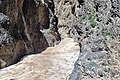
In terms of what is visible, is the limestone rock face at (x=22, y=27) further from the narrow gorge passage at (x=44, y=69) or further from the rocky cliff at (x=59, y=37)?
the narrow gorge passage at (x=44, y=69)

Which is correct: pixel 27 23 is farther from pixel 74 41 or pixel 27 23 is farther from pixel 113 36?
pixel 113 36

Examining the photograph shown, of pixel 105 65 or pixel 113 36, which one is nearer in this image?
pixel 105 65

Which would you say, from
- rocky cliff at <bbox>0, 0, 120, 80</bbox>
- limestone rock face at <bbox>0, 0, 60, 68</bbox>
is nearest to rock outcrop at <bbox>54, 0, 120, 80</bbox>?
rocky cliff at <bbox>0, 0, 120, 80</bbox>

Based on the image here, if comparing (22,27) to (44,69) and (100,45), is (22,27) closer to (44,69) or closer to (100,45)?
(44,69)

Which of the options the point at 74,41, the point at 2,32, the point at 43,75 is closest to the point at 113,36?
the point at 43,75

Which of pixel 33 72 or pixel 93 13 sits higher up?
pixel 93 13

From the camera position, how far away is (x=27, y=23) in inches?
457

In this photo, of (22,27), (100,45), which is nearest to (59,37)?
(22,27)

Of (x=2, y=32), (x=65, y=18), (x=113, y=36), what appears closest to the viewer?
(x=113, y=36)

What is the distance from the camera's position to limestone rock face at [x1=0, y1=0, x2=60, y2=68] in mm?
9250

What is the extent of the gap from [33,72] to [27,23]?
13.5 feet

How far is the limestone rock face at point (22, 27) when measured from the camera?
925 cm

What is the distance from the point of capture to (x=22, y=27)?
10984 mm

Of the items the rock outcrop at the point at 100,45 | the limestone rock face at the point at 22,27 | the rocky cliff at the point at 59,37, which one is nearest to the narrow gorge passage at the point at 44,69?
the rocky cliff at the point at 59,37
